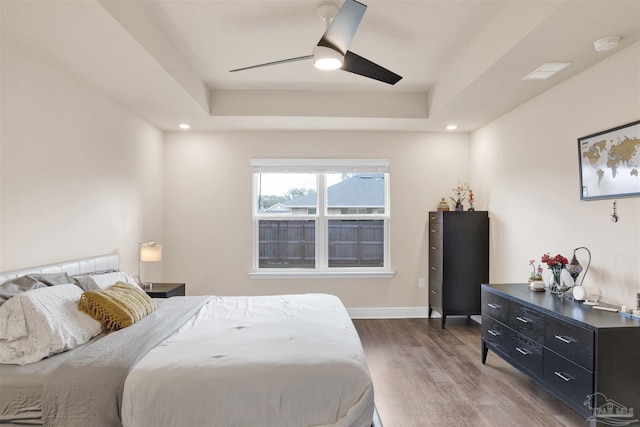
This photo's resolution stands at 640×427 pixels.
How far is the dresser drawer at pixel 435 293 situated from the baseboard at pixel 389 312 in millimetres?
211

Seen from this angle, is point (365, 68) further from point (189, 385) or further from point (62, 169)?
point (62, 169)

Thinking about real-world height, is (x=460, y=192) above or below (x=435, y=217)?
above

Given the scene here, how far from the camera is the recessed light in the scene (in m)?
2.83

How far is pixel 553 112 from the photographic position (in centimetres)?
336

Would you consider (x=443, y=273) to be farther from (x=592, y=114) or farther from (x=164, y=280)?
(x=164, y=280)

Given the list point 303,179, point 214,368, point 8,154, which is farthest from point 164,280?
point 214,368

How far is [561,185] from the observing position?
3297 mm

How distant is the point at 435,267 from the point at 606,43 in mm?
2975

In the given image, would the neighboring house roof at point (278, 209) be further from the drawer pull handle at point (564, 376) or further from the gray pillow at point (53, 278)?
the drawer pull handle at point (564, 376)

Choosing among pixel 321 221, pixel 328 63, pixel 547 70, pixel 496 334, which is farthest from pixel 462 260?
pixel 328 63

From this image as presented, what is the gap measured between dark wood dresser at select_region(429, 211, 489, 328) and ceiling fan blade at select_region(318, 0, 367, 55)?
2.85m

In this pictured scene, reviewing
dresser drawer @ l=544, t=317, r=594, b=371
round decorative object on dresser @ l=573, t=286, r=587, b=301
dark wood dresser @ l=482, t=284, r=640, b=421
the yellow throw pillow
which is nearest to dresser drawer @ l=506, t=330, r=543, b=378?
dark wood dresser @ l=482, t=284, r=640, b=421

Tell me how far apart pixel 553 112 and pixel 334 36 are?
2.32 m

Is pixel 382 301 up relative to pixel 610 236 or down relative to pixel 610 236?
down
